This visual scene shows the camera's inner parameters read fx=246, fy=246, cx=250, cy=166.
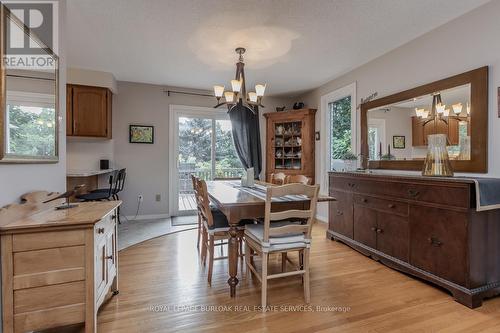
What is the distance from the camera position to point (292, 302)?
190cm

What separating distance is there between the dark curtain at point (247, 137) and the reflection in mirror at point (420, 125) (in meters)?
2.17

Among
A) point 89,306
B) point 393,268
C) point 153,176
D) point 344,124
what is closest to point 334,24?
point 344,124

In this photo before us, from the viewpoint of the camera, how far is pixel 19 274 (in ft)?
4.08

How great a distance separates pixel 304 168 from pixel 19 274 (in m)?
4.09

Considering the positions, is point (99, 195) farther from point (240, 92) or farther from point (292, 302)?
point (292, 302)

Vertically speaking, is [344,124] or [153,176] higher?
[344,124]

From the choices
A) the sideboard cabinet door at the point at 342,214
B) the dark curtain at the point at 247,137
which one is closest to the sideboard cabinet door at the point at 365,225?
the sideboard cabinet door at the point at 342,214

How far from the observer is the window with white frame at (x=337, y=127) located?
376 cm

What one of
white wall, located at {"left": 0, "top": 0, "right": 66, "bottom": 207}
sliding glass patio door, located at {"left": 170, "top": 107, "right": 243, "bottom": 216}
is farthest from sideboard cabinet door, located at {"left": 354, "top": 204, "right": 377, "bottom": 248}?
white wall, located at {"left": 0, "top": 0, "right": 66, "bottom": 207}

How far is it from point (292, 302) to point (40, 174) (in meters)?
2.00

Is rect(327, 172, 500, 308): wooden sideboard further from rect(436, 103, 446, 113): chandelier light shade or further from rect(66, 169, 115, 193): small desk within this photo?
rect(66, 169, 115, 193): small desk

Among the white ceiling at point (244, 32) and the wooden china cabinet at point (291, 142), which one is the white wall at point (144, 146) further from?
the wooden china cabinet at point (291, 142)

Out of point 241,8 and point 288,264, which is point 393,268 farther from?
point 241,8

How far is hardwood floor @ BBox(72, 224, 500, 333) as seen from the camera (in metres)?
1.63
